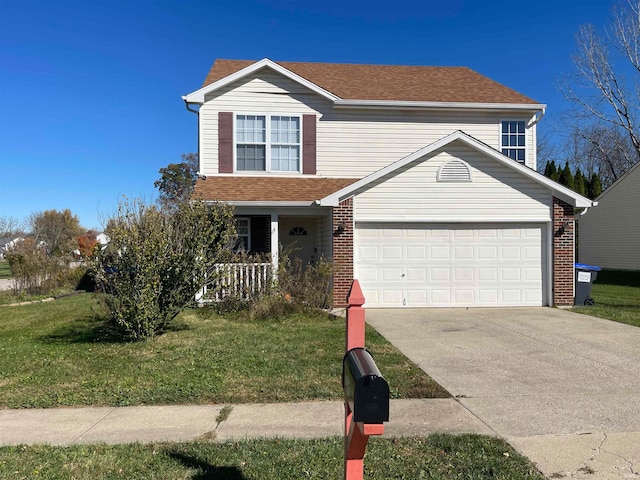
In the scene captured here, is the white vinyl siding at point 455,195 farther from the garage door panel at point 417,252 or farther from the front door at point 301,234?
the front door at point 301,234

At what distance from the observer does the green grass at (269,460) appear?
356 centimetres

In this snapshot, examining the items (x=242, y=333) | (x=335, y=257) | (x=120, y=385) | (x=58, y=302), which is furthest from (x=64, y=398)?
(x=58, y=302)

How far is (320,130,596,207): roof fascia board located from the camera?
1171cm

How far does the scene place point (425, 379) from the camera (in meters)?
6.01

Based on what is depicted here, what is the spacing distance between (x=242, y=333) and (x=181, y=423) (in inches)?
169

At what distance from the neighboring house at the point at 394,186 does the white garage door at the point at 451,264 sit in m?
0.03

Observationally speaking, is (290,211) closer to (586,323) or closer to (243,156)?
(243,156)

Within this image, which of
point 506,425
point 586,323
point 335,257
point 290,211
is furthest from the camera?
point 290,211

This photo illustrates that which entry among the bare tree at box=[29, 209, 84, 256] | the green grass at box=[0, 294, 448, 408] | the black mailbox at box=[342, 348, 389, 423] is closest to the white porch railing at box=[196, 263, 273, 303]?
the green grass at box=[0, 294, 448, 408]

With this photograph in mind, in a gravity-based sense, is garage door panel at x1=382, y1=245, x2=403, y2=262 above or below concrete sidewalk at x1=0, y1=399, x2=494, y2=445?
above

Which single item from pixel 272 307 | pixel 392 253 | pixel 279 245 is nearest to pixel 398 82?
pixel 392 253

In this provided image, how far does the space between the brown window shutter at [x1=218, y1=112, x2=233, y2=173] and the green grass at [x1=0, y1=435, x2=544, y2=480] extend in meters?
10.4

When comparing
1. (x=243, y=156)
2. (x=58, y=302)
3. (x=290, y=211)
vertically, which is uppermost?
(x=243, y=156)

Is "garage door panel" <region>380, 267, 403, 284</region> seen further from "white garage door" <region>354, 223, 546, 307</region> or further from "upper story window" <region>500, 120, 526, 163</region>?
"upper story window" <region>500, 120, 526, 163</region>
